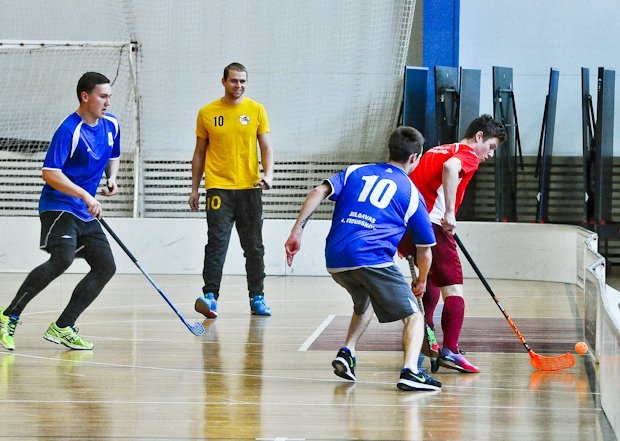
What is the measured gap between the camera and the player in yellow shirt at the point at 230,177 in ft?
28.3

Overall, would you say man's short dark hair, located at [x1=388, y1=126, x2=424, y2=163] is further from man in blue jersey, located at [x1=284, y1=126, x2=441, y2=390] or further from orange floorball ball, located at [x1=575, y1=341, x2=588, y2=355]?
orange floorball ball, located at [x1=575, y1=341, x2=588, y2=355]

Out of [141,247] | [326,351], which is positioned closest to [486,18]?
[141,247]

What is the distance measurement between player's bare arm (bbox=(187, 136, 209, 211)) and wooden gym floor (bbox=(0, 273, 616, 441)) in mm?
891

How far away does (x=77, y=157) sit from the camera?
6668mm

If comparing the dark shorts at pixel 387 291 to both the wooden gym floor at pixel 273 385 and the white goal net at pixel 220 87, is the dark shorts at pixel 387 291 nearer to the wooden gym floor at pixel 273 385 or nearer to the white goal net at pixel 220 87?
the wooden gym floor at pixel 273 385

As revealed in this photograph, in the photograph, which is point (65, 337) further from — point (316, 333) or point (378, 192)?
point (378, 192)

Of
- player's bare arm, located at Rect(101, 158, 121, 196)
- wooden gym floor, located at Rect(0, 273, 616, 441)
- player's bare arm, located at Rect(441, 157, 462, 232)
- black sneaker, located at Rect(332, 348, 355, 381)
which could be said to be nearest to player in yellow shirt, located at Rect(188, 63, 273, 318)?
wooden gym floor, located at Rect(0, 273, 616, 441)

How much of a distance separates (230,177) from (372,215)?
334 centimetres

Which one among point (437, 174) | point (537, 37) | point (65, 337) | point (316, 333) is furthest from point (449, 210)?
point (537, 37)

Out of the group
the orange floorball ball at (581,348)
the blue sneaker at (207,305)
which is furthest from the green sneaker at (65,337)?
the orange floorball ball at (581,348)

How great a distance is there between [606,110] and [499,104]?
118cm

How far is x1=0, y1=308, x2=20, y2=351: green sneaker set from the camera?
22.0ft

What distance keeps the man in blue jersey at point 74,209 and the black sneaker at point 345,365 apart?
1705 mm

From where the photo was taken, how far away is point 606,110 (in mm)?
12648
